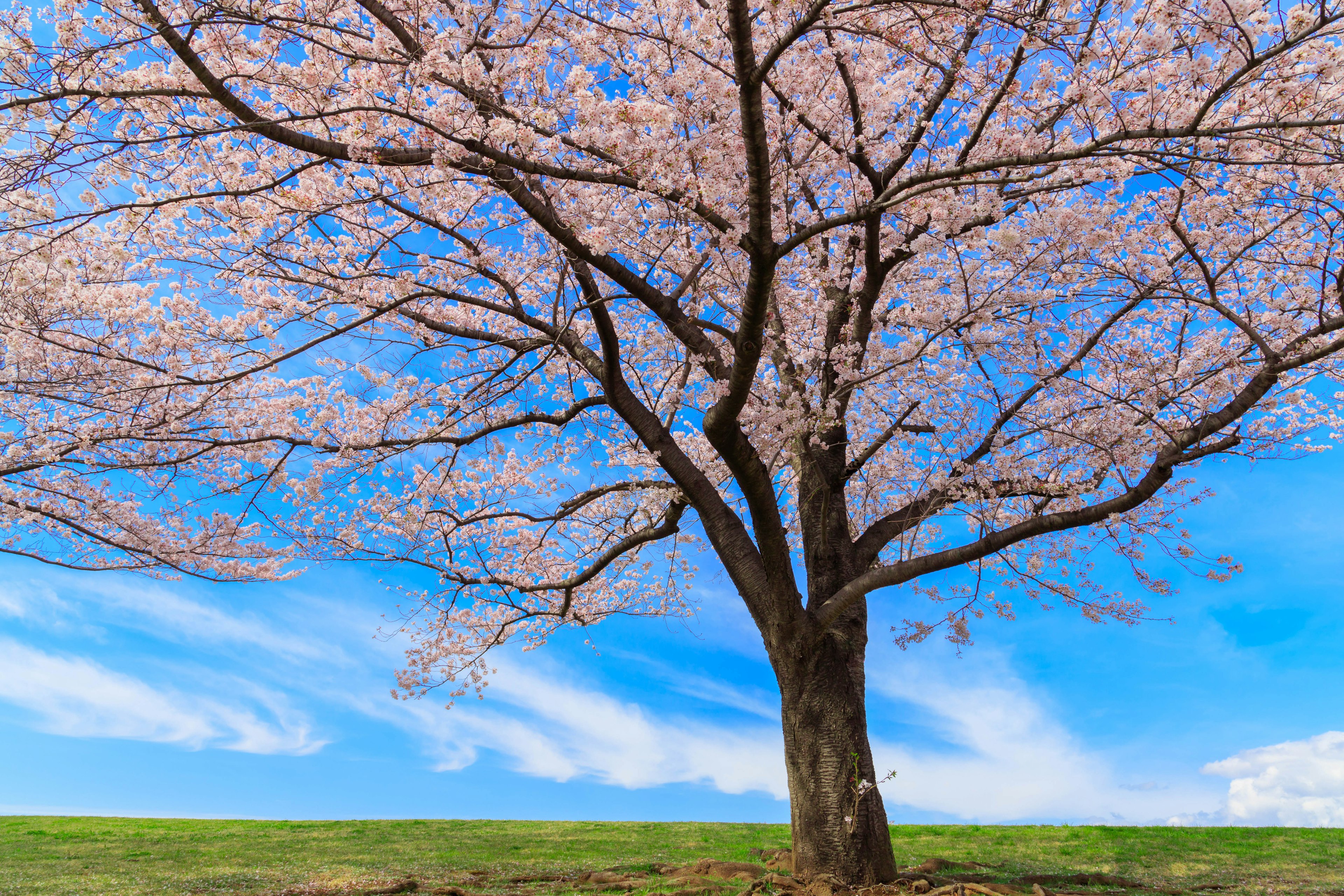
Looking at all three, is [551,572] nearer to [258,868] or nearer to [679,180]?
[258,868]

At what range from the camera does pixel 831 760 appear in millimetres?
7938

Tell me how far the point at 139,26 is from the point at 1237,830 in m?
18.5

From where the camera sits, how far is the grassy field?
30.0ft

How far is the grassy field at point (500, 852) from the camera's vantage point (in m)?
9.13

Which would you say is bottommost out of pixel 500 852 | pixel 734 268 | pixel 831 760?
pixel 500 852

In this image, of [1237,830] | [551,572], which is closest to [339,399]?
[551,572]

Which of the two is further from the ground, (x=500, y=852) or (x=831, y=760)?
(x=831, y=760)

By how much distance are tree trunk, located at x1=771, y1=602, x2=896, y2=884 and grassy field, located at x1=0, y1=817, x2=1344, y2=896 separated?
2.66 metres

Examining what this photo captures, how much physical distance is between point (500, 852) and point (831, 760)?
6.25 metres

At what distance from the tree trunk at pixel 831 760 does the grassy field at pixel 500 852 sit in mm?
2662

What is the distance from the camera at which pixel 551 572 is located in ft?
40.3

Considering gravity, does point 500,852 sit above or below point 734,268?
below

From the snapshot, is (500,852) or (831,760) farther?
(500,852)

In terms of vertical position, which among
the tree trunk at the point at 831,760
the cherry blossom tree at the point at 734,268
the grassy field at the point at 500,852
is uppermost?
the cherry blossom tree at the point at 734,268
